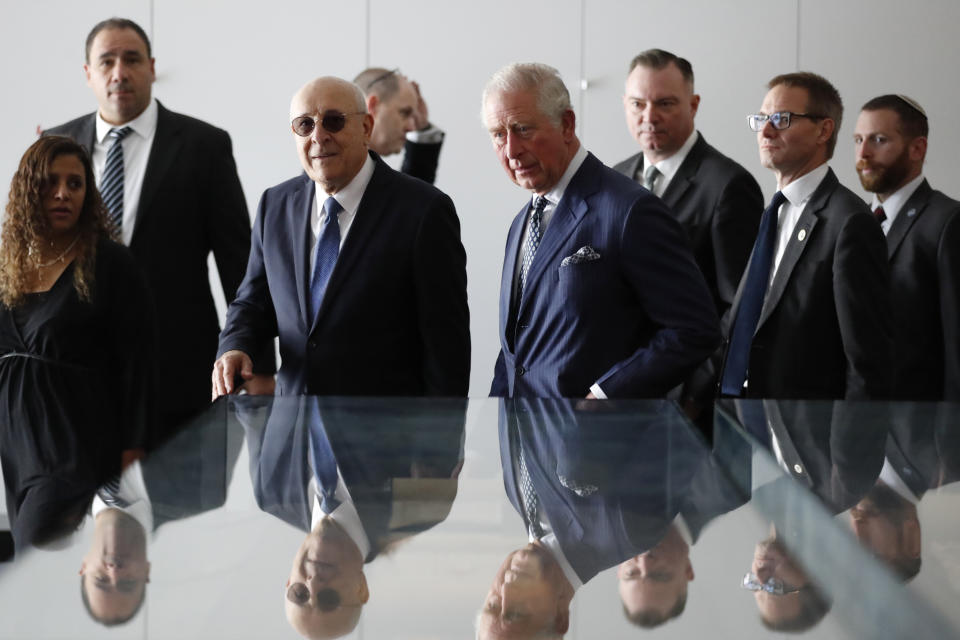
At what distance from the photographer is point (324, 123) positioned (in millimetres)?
2643

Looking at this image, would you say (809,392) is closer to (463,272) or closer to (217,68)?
(463,272)

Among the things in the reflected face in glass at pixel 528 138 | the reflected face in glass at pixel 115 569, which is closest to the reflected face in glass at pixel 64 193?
the reflected face in glass at pixel 528 138

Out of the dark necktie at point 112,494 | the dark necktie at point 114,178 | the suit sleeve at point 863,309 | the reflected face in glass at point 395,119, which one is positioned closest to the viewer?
the dark necktie at point 112,494

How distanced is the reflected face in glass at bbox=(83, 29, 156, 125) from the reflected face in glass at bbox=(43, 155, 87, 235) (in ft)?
2.39

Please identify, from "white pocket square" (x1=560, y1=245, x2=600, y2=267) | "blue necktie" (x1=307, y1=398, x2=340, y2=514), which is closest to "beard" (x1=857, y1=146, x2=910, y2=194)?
"white pocket square" (x1=560, y1=245, x2=600, y2=267)

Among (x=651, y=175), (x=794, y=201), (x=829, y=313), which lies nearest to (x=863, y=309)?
(x=829, y=313)

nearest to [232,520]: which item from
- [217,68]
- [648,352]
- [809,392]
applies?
[648,352]

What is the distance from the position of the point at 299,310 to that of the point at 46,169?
84 centimetres

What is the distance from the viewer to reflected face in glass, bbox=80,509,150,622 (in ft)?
2.61

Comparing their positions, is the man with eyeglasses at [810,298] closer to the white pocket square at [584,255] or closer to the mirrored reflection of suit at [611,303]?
the mirrored reflection of suit at [611,303]

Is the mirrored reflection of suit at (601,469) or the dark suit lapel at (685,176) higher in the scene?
the dark suit lapel at (685,176)

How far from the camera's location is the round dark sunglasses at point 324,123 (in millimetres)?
2645

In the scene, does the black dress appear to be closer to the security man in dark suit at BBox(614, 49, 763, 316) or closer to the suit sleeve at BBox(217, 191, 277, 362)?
the suit sleeve at BBox(217, 191, 277, 362)

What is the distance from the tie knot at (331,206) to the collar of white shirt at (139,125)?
132 cm
